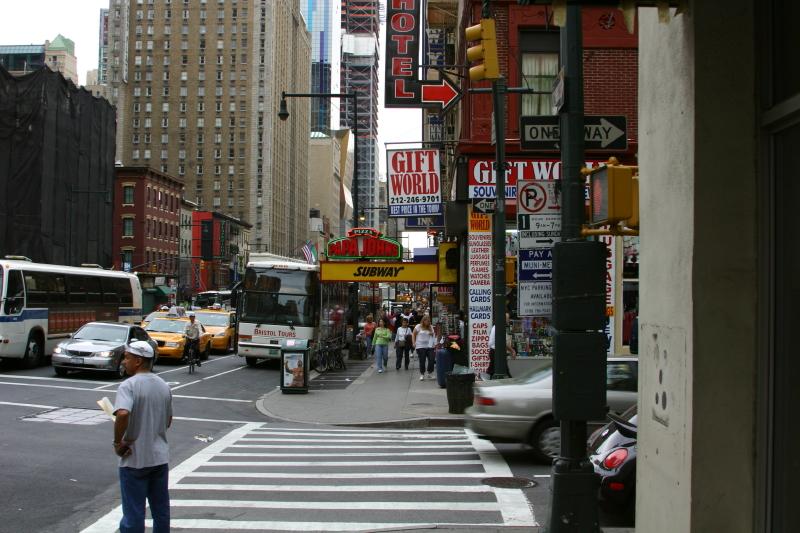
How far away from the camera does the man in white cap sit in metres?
6.27

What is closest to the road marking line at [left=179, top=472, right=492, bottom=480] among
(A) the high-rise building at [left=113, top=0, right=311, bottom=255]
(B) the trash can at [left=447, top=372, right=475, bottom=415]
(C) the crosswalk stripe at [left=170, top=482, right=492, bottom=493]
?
(C) the crosswalk stripe at [left=170, top=482, right=492, bottom=493]

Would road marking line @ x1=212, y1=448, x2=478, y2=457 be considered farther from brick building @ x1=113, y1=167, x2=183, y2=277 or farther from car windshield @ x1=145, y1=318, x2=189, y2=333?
brick building @ x1=113, y1=167, x2=183, y2=277

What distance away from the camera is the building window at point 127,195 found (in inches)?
3344

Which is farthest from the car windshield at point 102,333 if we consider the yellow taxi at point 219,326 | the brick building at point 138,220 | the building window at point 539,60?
the brick building at point 138,220

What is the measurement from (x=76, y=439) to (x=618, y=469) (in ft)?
28.7

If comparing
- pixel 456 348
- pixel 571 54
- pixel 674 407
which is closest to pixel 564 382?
pixel 674 407

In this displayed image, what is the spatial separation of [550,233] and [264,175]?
410ft

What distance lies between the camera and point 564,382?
662 centimetres

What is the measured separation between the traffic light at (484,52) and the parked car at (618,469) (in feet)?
17.2

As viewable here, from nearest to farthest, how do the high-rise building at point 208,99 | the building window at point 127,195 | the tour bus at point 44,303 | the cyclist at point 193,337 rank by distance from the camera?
the tour bus at point 44,303, the cyclist at point 193,337, the building window at point 127,195, the high-rise building at point 208,99

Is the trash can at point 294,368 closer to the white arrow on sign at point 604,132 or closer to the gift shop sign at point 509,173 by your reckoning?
the gift shop sign at point 509,173

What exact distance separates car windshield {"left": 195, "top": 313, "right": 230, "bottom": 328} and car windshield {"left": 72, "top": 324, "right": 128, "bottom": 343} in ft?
43.7

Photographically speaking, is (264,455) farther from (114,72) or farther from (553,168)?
(114,72)

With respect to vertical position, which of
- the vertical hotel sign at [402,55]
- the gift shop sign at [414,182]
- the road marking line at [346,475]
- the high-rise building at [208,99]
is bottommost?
the road marking line at [346,475]
